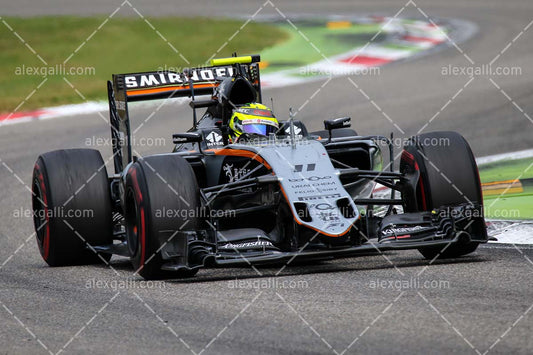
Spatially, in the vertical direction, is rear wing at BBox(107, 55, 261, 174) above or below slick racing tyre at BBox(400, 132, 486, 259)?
above

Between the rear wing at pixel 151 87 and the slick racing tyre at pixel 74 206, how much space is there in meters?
0.67

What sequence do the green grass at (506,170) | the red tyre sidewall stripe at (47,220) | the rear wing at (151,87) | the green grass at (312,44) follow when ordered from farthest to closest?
the green grass at (312,44) < the green grass at (506,170) < the rear wing at (151,87) < the red tyre sidewall stripe at (47,220)

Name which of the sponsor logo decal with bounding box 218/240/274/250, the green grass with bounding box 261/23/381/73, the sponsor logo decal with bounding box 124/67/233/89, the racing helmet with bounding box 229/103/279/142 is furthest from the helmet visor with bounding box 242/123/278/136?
the green grass with bounding box 261/23/381/73

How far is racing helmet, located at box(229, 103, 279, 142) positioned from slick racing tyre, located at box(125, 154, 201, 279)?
147 cm

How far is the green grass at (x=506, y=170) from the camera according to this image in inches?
526

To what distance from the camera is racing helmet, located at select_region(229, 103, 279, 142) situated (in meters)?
10.4

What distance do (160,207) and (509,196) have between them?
201 inches

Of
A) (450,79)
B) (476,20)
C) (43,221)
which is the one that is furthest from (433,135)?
(476,20)

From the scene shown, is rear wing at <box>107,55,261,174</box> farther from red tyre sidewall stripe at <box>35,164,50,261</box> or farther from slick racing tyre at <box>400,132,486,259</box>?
slick racing tyre at <box>400,132,486,259</box>

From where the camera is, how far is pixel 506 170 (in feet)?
45.2

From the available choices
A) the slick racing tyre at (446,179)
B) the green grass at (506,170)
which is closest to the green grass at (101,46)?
the green grass at (506,170)

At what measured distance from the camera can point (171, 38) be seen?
29031 mm

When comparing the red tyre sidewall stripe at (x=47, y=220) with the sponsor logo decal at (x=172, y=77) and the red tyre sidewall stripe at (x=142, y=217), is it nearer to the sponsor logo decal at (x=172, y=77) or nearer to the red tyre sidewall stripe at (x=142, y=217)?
the sponsor logo decal at (x=172, y=77)

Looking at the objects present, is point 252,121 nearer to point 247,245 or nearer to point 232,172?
point 232,172
